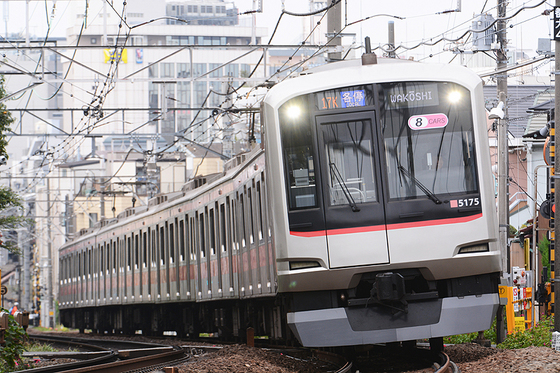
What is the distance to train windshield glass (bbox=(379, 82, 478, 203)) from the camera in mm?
8562

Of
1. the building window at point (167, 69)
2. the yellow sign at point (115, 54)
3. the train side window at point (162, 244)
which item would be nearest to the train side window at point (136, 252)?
the train side window at point (162, 244)

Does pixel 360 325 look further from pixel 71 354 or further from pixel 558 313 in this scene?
pixel 71 354

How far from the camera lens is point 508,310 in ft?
47.3

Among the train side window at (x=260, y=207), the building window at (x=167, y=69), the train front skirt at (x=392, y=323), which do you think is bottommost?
the train front skirt at (x=392, y=323)

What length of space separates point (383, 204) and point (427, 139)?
79 cm

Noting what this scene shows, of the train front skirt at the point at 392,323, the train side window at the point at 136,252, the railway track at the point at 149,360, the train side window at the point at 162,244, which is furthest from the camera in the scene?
the train side window at the point at 136,252

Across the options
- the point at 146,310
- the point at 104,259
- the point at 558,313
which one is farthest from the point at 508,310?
the point at 104,259

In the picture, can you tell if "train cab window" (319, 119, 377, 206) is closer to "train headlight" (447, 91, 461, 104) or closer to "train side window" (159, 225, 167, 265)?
"train headlight" (447, 91, 461, 104)

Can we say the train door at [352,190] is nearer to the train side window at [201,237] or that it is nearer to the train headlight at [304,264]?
the train headlight at [304,264]

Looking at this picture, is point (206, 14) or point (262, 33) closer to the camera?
point (262, 33)

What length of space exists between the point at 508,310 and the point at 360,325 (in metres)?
6.70

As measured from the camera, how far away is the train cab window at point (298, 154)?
28.7 ft

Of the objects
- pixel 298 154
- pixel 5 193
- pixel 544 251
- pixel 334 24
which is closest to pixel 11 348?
pixel 298 154

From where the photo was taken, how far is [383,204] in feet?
28.0
